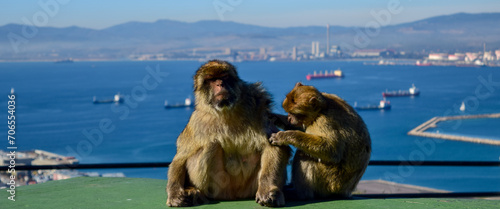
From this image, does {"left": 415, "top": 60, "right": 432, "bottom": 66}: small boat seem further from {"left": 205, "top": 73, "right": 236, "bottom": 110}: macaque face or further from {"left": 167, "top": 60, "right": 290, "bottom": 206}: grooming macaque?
{"left": 205, "top": 73, "right": 236, "bottom": 110}: macaque face

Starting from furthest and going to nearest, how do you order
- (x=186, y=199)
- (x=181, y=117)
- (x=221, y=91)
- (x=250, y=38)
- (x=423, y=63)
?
(x=250, y=38), (x=423, y=63), (x=181, y=117), (x=186, y=199), (x=221, y=91)

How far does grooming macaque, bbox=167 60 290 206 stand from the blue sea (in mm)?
36481

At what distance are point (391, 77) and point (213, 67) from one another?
12759 cm

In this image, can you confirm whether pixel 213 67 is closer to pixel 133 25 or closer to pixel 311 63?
pixel 311 63

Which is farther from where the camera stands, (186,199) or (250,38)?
(250,38)

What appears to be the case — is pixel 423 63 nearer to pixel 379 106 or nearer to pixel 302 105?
pixel 379 106

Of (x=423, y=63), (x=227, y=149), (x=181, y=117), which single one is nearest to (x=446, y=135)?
(x=181, y=117)

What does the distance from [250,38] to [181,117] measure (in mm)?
72345

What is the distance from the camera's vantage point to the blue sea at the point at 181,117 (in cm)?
6166

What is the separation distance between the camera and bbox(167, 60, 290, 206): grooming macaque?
2928 millimetres

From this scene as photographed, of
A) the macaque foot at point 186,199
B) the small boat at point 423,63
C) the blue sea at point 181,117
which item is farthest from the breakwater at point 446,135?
the macaque foot at point 186,199

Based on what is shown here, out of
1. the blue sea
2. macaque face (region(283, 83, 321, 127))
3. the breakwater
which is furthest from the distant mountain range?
macaque face (region(283, 83, 321, 127))

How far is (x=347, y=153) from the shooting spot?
10.2 feet

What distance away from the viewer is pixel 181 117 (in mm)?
80438
